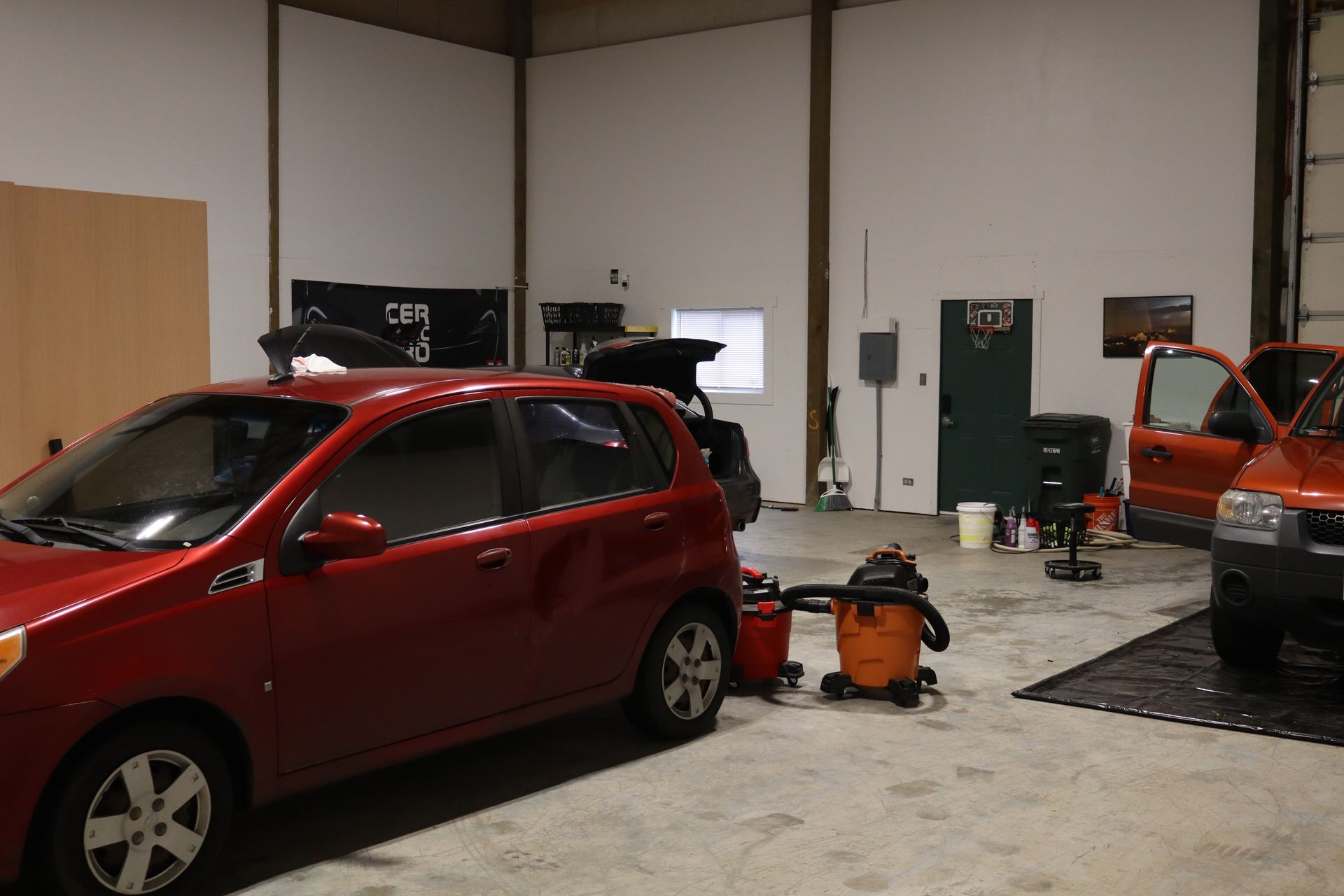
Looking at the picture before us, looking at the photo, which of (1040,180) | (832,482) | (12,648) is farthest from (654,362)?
(1040,180)

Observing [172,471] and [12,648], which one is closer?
[12,648]

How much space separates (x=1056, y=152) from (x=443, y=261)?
6819 mm

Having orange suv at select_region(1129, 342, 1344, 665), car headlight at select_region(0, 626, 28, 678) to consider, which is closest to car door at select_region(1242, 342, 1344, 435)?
A: orange suv at select_region(1129, 342, 1344, 665)

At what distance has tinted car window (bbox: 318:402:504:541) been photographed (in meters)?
→ 3.81

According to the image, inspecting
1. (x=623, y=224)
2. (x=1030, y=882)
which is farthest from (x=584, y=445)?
(x=623, y=224)

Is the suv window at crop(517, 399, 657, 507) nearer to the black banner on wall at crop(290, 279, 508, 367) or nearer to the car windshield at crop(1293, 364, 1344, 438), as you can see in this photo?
the car windshield at crop(1293, 364, 1344, 438)

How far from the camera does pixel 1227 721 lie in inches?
208

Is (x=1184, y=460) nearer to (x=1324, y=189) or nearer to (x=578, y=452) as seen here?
(x=1324, y=189)

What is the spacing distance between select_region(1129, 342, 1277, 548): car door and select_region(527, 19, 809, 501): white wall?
219 inches

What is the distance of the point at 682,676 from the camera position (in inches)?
194

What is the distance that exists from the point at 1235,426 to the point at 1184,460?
1.01m

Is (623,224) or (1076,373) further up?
(623,224)

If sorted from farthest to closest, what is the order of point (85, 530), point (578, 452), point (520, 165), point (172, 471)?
point (520, 165), point (578, 452), point (172, 471), point (85, 530)

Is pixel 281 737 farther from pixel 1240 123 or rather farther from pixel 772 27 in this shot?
pixel 772 27
